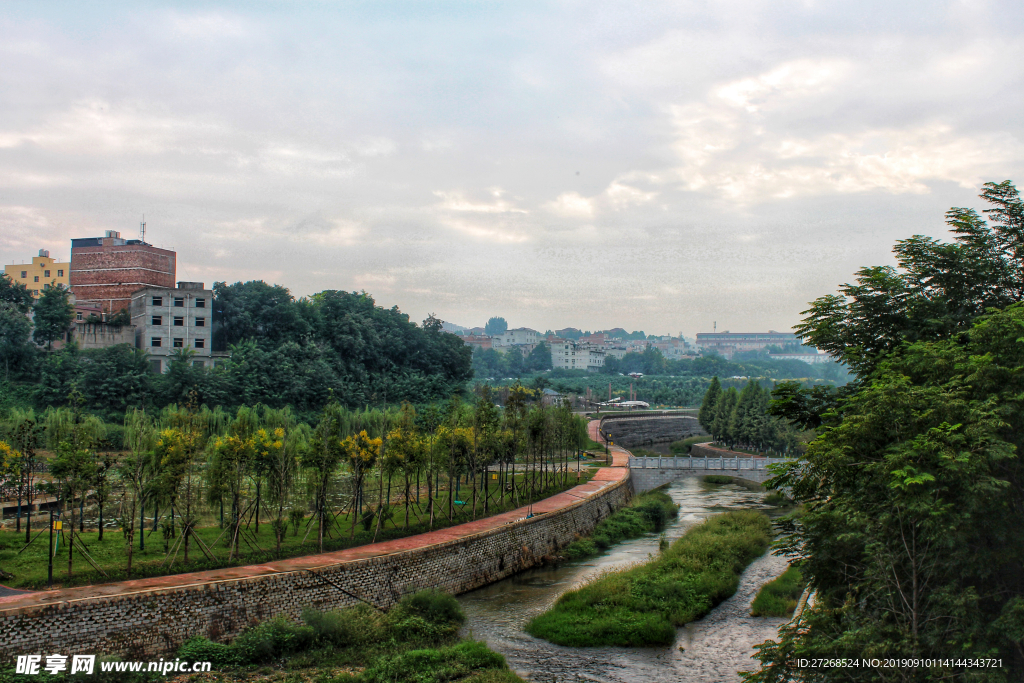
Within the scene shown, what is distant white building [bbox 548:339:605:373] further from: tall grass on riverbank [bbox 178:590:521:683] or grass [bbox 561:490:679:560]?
tall grass on riverbank [bbox 178:590:521:683]

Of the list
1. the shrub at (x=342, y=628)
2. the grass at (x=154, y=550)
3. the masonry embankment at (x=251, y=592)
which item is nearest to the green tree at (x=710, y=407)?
the masonry embankment at (x=251, y=592)

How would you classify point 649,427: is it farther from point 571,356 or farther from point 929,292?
point 571,356

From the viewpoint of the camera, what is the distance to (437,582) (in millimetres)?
22562

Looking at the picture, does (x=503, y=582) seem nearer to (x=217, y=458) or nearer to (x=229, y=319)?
(x=217, y=458)

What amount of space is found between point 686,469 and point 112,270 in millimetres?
49703

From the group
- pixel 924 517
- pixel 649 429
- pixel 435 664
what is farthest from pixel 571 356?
pixel 924 517

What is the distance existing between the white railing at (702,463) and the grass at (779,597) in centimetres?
1653

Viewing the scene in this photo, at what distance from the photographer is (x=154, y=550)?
21.1 metres

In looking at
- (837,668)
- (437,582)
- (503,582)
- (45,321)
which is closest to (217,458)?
(437,582)

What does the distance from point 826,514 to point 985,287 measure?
25.3ft

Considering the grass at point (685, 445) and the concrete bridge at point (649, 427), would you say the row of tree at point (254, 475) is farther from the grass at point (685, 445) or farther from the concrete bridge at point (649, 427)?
the concrete bridge at point (649, 427)

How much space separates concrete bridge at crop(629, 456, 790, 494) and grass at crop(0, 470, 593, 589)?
18.7 metres

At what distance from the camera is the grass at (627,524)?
29984 mm

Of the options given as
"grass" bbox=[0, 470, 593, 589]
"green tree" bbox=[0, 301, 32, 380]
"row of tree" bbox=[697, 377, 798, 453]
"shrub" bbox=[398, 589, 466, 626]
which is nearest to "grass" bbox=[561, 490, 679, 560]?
"grass" bbox=[0, 470, 593, 589]
